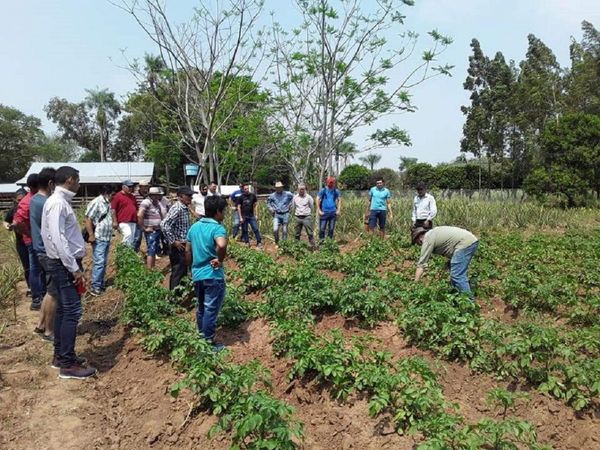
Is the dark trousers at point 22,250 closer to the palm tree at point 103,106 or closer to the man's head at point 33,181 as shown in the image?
the man's head at point 33,181

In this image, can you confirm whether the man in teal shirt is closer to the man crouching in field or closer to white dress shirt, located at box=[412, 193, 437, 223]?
the man crouching in field

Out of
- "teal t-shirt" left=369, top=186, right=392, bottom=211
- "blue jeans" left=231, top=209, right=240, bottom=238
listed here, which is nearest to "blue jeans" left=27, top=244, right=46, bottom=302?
"blue jeans" left=231, top=209, right=240, bottom=238

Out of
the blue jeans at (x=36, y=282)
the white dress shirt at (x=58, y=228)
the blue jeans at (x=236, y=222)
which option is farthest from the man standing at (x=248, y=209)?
the white dress shirt at (x=58, y=228)

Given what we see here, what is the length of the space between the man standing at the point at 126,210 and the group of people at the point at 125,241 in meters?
0.02

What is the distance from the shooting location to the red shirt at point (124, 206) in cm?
826

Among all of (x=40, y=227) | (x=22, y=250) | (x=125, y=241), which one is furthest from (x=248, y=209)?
(x=40, y=227)

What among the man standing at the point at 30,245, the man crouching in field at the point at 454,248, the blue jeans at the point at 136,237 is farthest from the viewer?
the blue jeans at the point at 136,237

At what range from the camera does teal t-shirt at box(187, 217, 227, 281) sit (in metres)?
4.91

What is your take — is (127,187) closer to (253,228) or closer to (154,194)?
(154,194)

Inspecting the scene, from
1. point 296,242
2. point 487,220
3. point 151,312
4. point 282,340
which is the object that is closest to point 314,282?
point 282,340

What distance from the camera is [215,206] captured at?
493 cm

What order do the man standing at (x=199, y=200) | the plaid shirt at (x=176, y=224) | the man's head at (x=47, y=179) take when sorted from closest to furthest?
the man's head at (x=47, y=179) → the plaid shirt at (x=176, y=224) → the man standing at (x=199, y=200)

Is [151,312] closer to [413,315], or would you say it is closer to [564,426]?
[413,315]

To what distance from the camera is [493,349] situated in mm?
4691
